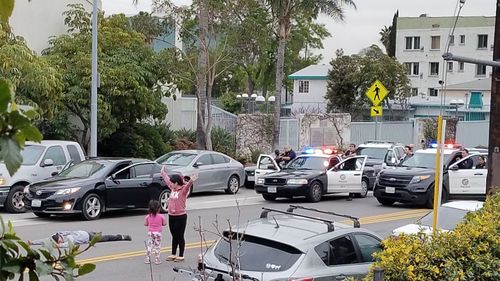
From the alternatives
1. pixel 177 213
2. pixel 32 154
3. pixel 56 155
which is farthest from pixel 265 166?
pixel 177 213

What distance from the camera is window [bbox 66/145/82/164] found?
63.9ft

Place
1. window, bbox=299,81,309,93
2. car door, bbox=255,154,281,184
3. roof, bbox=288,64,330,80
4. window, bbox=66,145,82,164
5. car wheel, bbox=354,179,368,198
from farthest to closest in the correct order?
window, bbox=299,81,309,93, roof, bbox=288,64,330,80, car wheel, bbox=354,179,368,198, car door, bbox=255,154,281,184, window, bbox=66,145,82,164

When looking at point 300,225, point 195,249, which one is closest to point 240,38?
point 195,249

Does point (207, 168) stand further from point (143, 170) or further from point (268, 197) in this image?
point (143, 170)

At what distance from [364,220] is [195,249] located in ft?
19.7

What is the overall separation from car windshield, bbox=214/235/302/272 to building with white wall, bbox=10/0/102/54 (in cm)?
2058

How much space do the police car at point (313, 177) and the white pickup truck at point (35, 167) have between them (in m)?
5.70

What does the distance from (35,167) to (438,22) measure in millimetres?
58173

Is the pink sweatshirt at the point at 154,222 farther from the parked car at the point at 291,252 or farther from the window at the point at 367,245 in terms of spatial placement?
the window at the point at 367,245

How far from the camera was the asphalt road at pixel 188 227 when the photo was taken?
11.7 metres

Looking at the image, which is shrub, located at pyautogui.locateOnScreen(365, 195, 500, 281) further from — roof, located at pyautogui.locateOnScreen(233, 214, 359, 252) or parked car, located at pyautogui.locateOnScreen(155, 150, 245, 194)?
parked car, located at pyautogui.locateOnScreen(155, 150, 245, 194)

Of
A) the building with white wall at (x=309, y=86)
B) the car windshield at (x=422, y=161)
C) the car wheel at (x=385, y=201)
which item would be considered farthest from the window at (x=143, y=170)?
the building with white wall at (x=309, y=86)

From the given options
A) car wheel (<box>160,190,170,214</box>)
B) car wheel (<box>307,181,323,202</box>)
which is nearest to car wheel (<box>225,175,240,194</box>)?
car wheel (<box>307,181,323,202</box>)

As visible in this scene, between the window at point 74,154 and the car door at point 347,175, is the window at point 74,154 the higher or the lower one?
the higher one
